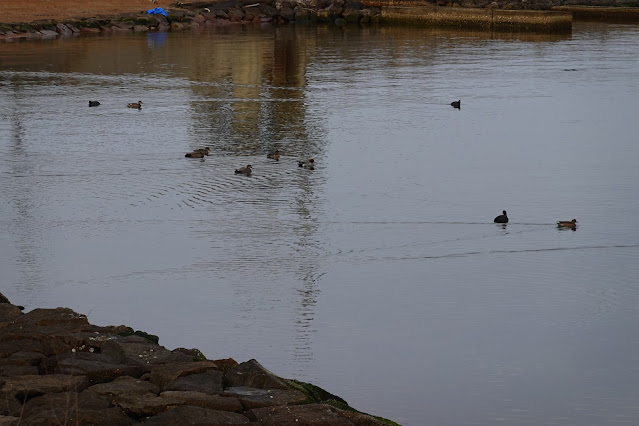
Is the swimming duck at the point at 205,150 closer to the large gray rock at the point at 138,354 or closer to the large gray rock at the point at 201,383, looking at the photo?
the large gray rock at the point at 138,354

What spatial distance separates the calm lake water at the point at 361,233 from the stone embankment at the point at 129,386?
1.04m

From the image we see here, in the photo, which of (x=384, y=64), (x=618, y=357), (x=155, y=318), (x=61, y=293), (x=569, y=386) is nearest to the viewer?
(x=569, y=386)

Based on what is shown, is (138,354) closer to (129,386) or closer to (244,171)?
(129,386)

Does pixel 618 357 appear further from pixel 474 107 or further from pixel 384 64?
pixel 384 64

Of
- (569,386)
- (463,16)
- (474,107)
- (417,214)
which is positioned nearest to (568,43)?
(463,16)

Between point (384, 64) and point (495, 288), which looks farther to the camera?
point (384, 64)

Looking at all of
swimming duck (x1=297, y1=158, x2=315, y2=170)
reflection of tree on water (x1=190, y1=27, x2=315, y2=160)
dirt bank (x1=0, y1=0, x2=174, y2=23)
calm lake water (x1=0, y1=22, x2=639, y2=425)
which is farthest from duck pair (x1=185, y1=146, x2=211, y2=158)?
dirt bank (x1=0, y1=0, x2=174, y2=23)

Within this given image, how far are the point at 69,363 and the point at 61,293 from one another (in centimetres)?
311

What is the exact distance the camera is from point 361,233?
35.8ft

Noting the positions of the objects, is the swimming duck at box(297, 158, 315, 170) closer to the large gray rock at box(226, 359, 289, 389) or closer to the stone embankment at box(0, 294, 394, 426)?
the stone embankment at box(0, 294, 394, 426)

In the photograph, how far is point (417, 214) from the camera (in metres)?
11.7

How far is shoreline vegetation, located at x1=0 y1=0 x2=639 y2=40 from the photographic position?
36656mm

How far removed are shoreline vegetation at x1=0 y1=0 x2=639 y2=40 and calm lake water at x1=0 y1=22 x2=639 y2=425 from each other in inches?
585

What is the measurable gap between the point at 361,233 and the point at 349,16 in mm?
33390
